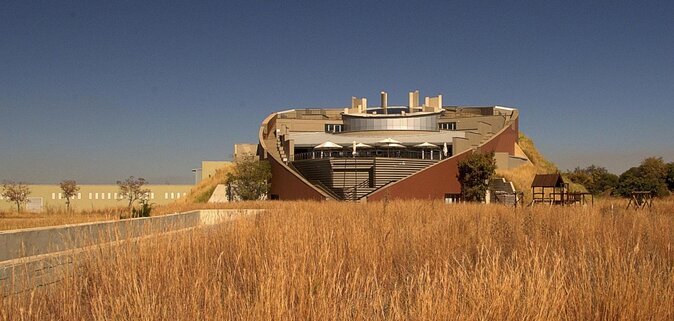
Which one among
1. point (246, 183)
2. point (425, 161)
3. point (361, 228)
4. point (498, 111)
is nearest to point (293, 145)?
point (246, 183)

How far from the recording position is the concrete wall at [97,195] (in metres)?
51.9

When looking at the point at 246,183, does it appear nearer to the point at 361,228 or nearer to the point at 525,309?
the point at 361,228

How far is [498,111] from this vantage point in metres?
50.4

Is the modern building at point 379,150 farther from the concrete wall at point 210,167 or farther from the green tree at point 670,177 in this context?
the green tree at point 670,177

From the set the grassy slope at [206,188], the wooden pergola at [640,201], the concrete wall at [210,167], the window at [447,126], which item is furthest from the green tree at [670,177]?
the concrete wall at [210,167]

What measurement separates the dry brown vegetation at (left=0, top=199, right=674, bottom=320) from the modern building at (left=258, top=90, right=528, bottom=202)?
21.4m

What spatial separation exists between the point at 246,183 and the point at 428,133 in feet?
48.3

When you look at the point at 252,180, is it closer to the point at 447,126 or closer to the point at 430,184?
the point at 430,184

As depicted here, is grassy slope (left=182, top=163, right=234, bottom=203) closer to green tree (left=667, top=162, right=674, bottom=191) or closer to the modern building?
the modern building

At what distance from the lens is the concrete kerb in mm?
6145

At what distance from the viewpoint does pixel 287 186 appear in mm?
35594

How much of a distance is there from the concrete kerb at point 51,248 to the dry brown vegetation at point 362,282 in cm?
22

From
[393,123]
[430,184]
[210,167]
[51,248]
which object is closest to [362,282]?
[51,248]

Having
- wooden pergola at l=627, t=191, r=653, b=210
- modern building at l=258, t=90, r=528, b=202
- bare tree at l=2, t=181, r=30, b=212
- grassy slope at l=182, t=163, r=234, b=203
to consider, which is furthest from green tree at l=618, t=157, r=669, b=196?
→ bare tree at l=2, t=181, r=30, b=212
